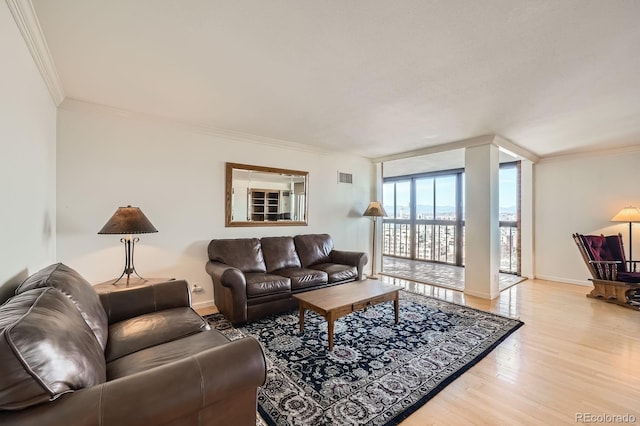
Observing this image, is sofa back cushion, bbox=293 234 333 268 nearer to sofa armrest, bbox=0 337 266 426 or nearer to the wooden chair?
sofa armrest, bbox=0 337 266 426

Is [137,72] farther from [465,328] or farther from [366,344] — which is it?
[465,328]

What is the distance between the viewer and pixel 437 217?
679cm

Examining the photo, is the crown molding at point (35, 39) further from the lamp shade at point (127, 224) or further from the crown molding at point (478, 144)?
the crown molding at point (478, 144)

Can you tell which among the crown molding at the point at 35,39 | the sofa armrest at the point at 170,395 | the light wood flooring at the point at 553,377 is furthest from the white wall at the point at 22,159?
the light wood flooring at the point at 553,377

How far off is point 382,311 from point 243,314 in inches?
65.3

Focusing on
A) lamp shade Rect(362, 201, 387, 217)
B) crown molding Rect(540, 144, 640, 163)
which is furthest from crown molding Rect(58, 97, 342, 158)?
crown molding Rect(540, 144, 640, 163)

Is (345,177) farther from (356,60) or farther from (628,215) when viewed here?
(628,215)

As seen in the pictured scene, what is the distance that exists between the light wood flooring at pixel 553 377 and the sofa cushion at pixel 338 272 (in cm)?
183

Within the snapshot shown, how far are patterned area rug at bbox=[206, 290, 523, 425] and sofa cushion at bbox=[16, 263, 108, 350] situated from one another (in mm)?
1069

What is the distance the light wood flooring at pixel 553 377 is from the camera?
1690 mm

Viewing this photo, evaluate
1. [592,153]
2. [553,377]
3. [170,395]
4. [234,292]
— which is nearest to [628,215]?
[592,153]

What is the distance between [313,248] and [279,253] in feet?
1.98

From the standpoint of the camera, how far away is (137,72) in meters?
2.26

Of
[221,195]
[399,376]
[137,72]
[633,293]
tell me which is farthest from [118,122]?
[633,293]
